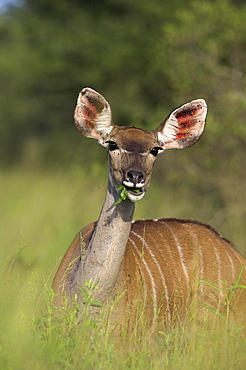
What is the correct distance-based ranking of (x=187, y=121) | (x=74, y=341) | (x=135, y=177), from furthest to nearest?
(x=187, y=121), (x=135, y=177), (x=74, y=341)

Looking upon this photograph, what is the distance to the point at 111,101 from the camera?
1390 centimetres

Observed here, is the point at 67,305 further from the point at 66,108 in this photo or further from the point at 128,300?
the point at 66,108

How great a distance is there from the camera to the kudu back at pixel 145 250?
12.7 ft

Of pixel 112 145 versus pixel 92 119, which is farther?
pixel 92 119

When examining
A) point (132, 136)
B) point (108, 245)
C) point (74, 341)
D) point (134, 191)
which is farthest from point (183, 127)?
point (74, 341)

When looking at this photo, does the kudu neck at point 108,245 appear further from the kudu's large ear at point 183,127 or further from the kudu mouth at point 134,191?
the kudu's large ear at point 183,127

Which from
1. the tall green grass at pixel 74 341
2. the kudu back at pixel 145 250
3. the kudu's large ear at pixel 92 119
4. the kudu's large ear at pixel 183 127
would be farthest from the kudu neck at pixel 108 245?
the kudu's large ear at pixel 183 127

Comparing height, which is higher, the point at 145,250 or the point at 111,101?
the point at 111,101

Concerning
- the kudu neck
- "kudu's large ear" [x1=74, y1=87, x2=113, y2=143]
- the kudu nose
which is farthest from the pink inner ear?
the kudu nose

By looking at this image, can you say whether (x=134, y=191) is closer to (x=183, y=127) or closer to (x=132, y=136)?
(x=132, y=136)

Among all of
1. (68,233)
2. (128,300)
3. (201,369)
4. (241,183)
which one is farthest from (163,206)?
(201,369)

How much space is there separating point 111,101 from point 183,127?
9612 mm

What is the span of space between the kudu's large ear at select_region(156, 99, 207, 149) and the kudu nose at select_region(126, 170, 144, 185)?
65 centimetres

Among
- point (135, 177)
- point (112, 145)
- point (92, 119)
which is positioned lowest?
point (135, 177)
